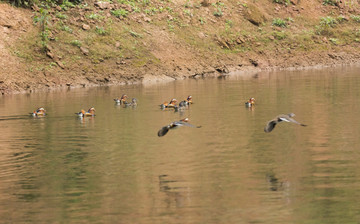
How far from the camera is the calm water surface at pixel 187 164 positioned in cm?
1597

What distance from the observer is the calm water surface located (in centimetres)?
1597

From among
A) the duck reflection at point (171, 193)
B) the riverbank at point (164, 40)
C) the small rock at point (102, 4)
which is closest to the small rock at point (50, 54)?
the riverbank at point (164, 40)

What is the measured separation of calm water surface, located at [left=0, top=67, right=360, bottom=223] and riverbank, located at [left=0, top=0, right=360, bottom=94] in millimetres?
14904

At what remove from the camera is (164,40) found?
2314 inches

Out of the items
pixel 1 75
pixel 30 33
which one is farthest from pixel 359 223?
pixel 30 33

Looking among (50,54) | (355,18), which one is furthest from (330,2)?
(50,54)

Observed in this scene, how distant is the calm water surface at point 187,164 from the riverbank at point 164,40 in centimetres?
1490

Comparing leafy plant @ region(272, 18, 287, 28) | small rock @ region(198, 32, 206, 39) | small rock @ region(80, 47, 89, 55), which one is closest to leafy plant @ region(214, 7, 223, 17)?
small rock @ region(198, 32, 206, 39)

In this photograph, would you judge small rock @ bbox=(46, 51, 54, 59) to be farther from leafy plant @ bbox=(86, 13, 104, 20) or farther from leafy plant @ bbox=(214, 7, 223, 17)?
leafy plant @ bbox=(214, 7, 223, 17)

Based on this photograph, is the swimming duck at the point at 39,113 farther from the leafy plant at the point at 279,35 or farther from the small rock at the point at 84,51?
the leafy plant at the point at 279,35

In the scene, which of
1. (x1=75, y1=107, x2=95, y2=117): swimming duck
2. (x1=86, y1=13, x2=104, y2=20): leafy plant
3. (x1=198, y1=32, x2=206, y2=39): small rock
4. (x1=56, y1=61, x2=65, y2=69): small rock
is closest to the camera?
(x1=75, y1=107, x2=95, y2=117): swimming duck

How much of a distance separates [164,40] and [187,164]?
38.6m

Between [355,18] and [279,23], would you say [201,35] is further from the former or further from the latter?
[355,18]

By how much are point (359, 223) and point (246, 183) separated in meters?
4.30
